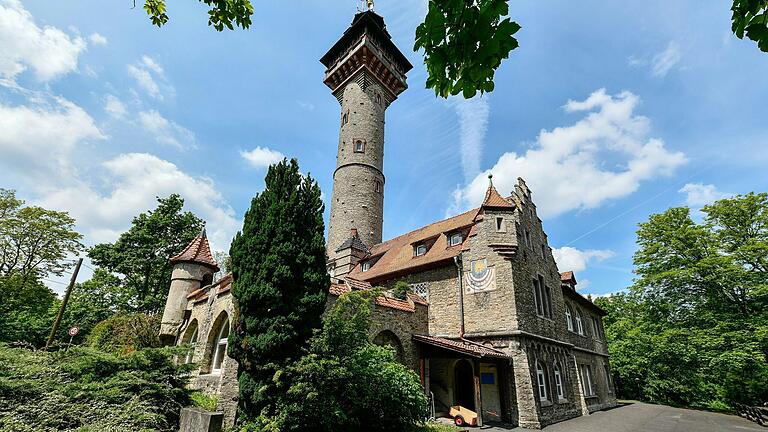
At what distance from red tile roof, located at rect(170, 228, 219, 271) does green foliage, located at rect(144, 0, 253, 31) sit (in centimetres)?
1606

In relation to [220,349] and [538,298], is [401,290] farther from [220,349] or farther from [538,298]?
[220,349]

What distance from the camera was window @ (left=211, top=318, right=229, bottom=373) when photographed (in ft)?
41.5

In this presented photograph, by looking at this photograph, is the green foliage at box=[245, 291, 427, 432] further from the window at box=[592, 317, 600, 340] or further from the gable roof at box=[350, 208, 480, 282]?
the window at box=[592, 317, 600, 340]

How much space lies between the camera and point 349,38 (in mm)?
33438

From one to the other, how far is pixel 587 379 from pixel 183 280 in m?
23.8

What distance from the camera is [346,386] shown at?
859 cm

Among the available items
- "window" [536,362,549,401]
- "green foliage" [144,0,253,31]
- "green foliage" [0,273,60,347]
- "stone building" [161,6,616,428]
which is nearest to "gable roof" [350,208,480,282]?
→ "stone building" [161,6,616,428]

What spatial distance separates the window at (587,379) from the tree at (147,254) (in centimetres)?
3075

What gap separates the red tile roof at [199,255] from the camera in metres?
17.9

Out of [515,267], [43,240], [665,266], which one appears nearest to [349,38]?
[515,267]

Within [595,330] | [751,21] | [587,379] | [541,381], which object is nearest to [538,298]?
[541,381]

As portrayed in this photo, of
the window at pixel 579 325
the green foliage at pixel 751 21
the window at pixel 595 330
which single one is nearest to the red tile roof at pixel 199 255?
the green foliage at pixel 751 21

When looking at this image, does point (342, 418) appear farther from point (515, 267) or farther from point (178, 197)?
point (178, 197)

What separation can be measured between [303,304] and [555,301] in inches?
594
